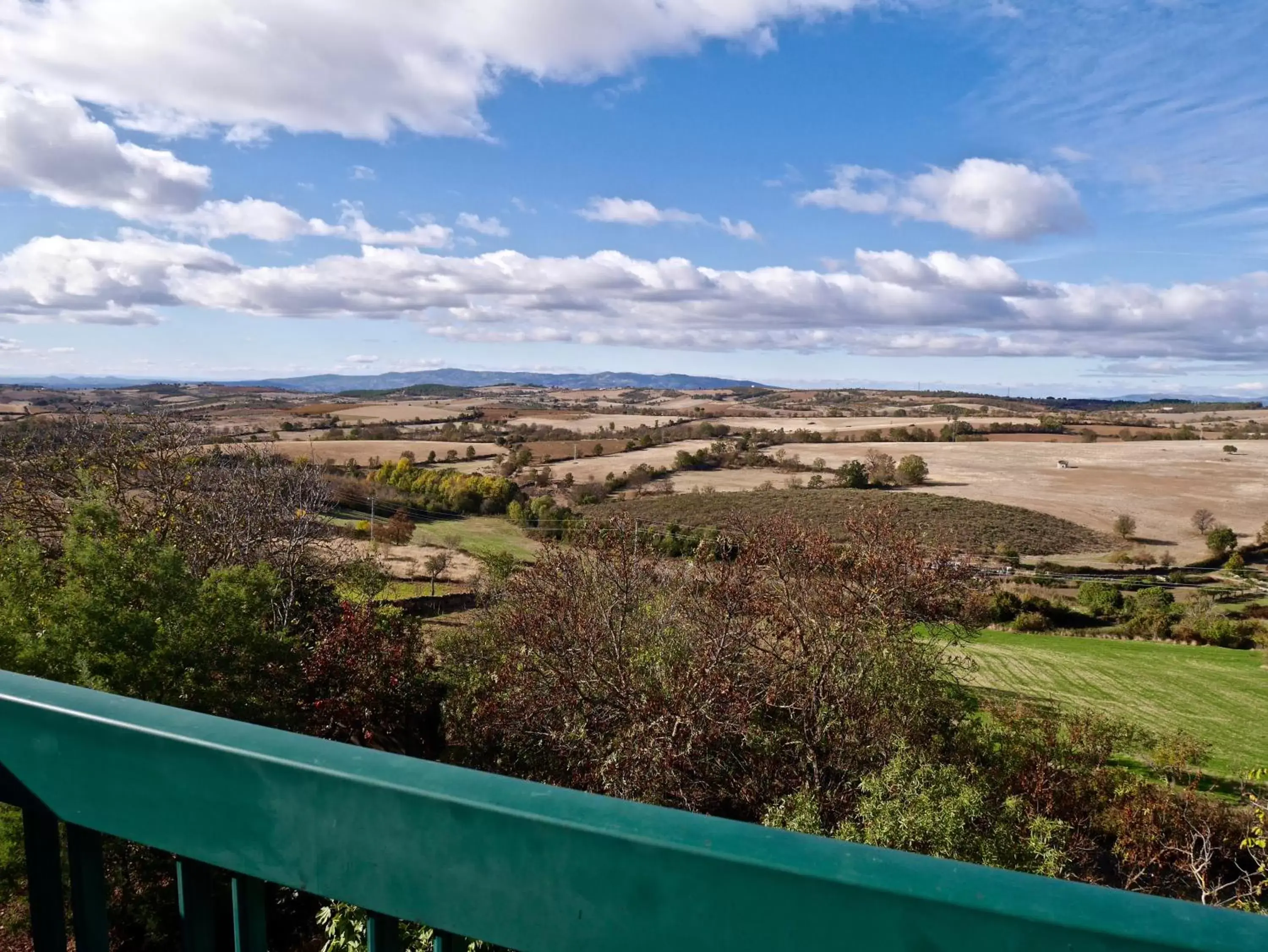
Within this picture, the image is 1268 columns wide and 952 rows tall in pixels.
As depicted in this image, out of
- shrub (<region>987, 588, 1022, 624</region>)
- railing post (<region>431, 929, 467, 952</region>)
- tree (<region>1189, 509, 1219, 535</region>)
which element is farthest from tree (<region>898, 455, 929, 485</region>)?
railing post (<region>431, 929, 467, 952</region>)

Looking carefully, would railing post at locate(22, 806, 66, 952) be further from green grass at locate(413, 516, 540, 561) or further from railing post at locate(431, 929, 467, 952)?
green grass at locate(413, 516, 540, 561)

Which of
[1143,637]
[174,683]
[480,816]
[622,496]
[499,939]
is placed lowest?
[1143,637]

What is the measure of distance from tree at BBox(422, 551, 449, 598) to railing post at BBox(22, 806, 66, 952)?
33.0 m

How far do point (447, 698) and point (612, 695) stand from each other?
11.2 feet

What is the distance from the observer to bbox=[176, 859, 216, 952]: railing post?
1.19m

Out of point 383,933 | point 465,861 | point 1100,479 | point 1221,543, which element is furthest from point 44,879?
point 1100,479

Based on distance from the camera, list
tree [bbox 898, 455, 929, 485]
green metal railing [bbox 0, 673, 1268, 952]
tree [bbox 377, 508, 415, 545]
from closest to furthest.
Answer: green metal railing [bbox 0, 673, 1268, 952] < tree [bbox 377, 508, 415, 545] < tree [bbox 898, 455, 929, 485]

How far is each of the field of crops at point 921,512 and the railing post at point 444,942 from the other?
43.9m

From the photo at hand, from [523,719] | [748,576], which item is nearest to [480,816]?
[523,719]

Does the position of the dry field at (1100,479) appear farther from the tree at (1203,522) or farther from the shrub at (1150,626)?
the shrub at (1150,626)

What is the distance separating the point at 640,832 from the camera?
0.97m

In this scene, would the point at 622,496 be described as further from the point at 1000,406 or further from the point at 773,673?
the point at 1000,406

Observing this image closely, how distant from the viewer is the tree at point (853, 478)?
60.4 metres

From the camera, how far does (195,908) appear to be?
1.20 metres
